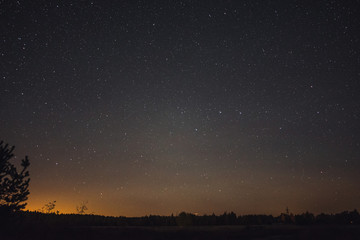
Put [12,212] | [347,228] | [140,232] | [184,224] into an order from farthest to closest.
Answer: [12,212], [184,224], [140,232], [347,228]

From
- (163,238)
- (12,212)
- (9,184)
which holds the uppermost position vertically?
(9,184)

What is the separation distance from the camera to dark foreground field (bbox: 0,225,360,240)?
941cm

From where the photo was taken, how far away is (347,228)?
998cm

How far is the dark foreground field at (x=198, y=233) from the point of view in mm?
9406

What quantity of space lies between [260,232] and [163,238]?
3300 mm

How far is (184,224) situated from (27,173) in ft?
28.0

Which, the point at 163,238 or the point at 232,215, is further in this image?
the point at 232,215

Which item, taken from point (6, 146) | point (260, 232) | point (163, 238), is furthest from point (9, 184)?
point (260, 232)

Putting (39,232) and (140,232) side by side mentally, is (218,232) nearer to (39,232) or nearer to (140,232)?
(140,232)

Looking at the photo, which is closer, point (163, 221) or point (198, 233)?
point (198, 233)

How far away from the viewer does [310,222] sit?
12.1 meters

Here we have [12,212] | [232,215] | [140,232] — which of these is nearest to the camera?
[140,232]

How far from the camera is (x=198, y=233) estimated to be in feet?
34.7

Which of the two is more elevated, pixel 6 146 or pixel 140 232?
pixel 6 146
